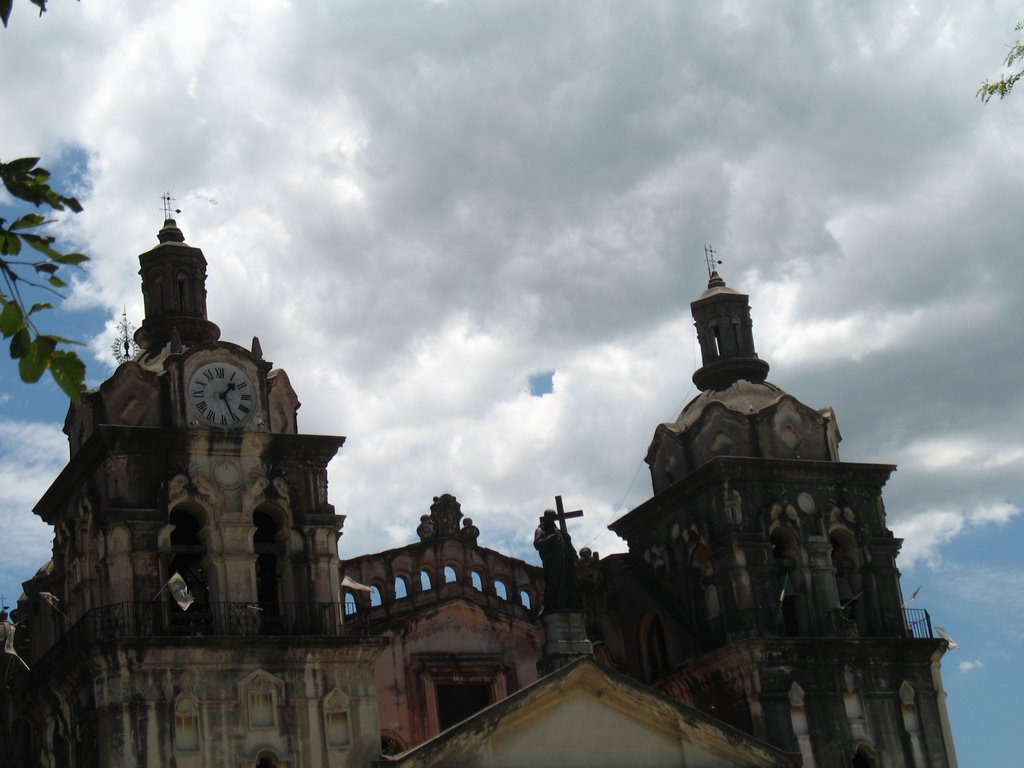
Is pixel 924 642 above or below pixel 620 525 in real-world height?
below

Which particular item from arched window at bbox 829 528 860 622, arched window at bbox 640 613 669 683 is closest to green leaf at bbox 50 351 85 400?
arched window at bbox 829 528 860 622

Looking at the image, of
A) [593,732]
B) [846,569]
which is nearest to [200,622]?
[593,732]

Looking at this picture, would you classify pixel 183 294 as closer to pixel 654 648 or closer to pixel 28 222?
pixel 654 648

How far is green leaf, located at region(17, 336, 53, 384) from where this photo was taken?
8.47m

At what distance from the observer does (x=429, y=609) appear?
113 ft

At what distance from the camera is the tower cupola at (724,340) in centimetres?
3694

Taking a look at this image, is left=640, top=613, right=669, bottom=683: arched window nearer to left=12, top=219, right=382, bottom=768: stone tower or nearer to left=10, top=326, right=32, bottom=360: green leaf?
left=12, top=219, right=382, bottom=768: stone tower

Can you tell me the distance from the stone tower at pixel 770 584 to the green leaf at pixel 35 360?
84.2ft

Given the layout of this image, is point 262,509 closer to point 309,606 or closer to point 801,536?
point 309,606

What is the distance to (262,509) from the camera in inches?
1209

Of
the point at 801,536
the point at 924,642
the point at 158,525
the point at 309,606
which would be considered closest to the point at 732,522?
the point at 801,536

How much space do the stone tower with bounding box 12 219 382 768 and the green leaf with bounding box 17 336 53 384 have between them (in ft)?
65.9

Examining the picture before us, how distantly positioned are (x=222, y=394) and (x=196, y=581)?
11.5ft

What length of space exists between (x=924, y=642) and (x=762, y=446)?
5302mm
